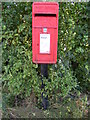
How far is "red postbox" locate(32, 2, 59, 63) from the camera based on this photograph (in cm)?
276

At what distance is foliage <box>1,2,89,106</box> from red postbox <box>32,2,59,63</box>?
1.37ft

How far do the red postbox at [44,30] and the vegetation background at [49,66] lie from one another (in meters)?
0.43

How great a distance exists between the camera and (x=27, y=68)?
3.30 metres

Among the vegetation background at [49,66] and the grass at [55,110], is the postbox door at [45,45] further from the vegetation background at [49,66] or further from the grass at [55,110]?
the grass at [55,110]

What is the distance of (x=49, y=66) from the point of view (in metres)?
3.45

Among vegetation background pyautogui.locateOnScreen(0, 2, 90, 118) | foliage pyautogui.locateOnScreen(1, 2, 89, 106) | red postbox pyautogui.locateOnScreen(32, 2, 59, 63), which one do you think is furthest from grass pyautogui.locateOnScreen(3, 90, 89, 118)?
red postbox pyautogui.locateOnScreen(32, 2, 59, 63)

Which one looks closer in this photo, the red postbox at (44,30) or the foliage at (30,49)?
the red postbox at (44,30)

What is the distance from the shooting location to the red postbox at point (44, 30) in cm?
276

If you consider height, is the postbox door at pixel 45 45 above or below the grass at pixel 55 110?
above

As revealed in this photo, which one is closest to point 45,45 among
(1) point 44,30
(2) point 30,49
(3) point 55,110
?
(1) point 44,30

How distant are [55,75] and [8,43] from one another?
99 cm

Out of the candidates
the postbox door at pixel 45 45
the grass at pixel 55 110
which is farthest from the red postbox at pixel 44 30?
the grass at pixel 55 110

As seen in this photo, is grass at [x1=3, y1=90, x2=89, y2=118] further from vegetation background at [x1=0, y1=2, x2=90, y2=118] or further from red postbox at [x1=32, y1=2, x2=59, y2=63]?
red postbox at [x1=32, y1=2, x2=59, y2=63]

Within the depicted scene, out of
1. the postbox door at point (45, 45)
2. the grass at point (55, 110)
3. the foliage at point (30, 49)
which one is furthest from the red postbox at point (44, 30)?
the grass at point (55, 110)
